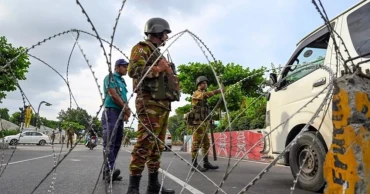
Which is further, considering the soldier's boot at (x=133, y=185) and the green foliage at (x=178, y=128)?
the green foliage at (x=178, y=128)

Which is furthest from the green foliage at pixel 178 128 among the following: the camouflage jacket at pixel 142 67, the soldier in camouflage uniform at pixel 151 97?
the camouflage jacket at pixel 142 67

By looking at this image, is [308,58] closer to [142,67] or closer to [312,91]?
[312,91]

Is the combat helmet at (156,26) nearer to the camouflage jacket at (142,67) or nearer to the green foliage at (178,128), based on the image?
the camouflage jacket at (142,67)

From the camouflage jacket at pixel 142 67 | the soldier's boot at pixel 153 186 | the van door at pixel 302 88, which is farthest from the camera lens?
the van door at pixel 302 88

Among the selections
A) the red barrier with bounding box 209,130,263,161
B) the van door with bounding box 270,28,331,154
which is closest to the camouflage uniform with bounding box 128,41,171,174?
the van door with bounding box 270,28,331,154

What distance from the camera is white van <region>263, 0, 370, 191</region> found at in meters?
3.55

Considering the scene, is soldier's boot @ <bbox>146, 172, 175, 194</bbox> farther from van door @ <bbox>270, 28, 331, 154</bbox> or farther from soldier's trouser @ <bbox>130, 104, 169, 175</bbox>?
van door @ <bbox>270, 28, 331, 154</bbox>

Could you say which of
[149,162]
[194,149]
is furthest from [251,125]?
[149,162]

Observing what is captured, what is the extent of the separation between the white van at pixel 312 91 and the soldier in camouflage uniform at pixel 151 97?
142 cm

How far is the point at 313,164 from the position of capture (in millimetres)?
4039

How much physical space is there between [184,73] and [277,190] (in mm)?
26112

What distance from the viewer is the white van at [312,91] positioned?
11.6 ft

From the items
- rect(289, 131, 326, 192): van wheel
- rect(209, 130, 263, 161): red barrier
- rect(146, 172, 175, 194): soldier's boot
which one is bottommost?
rect(146, 172, 175, 194): soldier's boot

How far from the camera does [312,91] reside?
4074 mm
